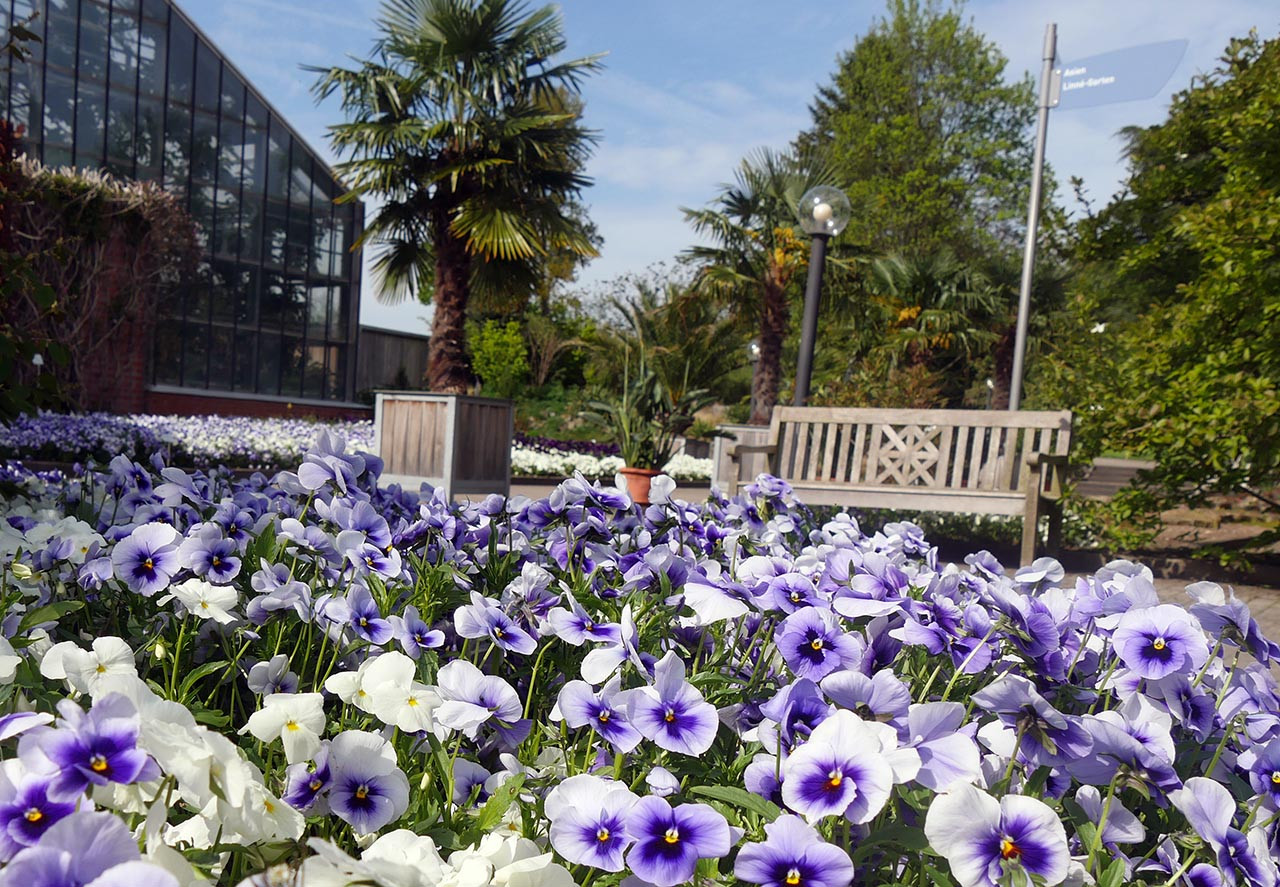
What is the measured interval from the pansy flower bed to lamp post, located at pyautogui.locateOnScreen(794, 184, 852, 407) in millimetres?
5719

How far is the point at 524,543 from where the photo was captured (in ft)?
6.01

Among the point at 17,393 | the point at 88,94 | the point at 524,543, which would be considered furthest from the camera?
the point at 88,94

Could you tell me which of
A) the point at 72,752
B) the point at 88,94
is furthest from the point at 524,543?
the point at 88,94

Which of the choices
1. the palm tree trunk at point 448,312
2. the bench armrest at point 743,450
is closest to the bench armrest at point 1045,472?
the bench armrest at point 743,450

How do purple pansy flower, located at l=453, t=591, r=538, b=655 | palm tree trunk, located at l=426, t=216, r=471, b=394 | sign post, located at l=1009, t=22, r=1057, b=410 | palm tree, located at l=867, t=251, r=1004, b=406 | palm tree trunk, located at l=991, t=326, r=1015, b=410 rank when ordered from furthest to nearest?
palm tree trunk, located at l=991, t=326, r=1015, b=410, palm tree, located at l=867, t=251, r=1004, b=406, palm tree trunk, located at l=426, t=216, r=471, b=394, sign post, located at l=1009, t=22, r=1057, b=410, purple pansy flower, located at l=453, t=591, r=538, b=655

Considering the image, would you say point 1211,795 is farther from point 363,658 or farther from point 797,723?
point 363,658

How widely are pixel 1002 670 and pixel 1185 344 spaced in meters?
6.38

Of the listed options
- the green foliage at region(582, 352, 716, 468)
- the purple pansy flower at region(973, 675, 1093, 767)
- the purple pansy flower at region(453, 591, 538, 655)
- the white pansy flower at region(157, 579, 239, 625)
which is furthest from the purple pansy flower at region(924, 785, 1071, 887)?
the green foliage at region(582, 352, 716, 468)

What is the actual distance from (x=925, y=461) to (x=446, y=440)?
4.18 metres

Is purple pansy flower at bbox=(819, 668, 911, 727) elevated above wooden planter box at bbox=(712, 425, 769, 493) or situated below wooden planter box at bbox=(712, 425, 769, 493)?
above

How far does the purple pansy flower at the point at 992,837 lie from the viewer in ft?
2.60

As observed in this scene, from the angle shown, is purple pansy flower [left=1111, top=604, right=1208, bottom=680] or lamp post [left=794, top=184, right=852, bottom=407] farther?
lamp post [left=794, top=184, right=852, bottom=407]

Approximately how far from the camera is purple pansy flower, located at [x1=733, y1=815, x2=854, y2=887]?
0.78 meters

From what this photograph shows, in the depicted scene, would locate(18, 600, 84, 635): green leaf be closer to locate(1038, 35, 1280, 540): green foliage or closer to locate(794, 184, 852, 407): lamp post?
locate(794, 184, 852, 407): lamp post
